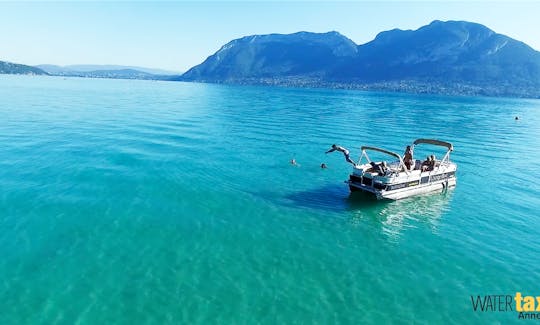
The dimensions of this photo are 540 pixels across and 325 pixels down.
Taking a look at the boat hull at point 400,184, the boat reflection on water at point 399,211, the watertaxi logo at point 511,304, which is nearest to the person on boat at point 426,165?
the boat hull at point 400,184

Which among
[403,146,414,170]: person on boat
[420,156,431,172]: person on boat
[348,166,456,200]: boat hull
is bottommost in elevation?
[348,166,456,200]: boat hull

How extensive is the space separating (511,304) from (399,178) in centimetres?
1283

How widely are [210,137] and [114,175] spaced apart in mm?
21967

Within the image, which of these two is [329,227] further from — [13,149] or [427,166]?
[13,149]

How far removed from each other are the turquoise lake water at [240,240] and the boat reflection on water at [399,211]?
0.57 ft

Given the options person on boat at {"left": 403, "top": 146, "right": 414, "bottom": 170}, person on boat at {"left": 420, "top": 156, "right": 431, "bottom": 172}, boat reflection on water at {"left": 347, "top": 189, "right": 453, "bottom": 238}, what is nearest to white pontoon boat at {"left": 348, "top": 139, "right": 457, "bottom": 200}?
person on boat at {"left": 420, "top": 156, "right": 431, "bottom": 172}

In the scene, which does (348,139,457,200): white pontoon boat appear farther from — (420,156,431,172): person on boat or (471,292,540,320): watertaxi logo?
(471,292,540,320): watertaxi logo

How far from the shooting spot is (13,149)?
38594 mm

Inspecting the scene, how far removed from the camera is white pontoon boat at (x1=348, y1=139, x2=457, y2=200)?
27.8 metres

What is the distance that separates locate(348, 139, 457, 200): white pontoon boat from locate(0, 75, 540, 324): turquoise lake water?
42.9 inches

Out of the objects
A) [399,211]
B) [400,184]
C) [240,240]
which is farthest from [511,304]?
[240,240]

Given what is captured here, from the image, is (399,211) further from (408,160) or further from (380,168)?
(408,160)

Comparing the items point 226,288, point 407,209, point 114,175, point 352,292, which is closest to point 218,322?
point 226,288

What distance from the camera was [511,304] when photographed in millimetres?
16797
